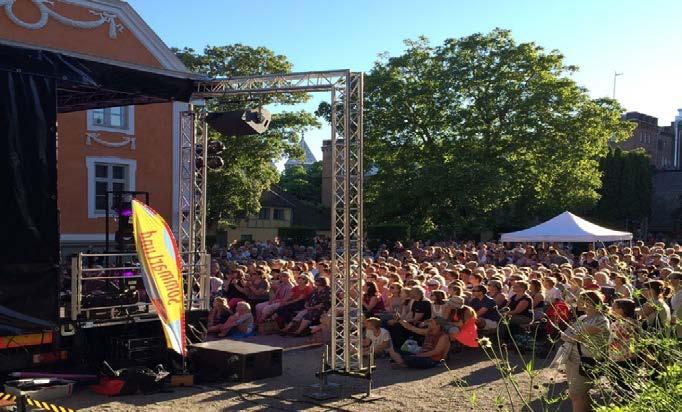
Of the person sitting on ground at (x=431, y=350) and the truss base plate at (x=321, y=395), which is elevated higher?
the person sitting on ground at (x=431, y=350)

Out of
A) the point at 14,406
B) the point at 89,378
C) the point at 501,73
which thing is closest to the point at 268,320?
the point at 89,378

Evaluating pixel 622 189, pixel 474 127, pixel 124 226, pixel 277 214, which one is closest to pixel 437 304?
pixel 124 226

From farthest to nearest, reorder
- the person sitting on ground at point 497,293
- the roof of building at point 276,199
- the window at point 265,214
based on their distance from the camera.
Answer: the window at point 265,214 < the roof of building at point 276,199 < the person sitting on ground at point 497,293

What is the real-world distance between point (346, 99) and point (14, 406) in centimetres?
505

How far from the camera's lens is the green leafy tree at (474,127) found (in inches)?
1294

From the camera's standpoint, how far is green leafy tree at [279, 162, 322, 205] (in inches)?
2800

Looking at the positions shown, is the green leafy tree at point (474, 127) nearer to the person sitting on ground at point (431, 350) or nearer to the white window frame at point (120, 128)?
the white window frame at point (120, 128)

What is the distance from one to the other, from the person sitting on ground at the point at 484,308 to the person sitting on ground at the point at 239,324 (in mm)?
4372

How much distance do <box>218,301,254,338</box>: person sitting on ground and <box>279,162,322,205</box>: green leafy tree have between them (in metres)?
56.8

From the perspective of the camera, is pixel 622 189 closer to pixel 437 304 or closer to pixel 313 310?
pixel 313 310

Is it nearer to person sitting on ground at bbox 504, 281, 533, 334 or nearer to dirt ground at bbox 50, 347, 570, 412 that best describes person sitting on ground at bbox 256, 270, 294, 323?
dirt ground at bbox 50, 347, 570, 412

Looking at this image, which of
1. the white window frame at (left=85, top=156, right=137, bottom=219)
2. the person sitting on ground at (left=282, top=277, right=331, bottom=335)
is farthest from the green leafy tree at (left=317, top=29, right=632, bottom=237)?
the person sitting on ground at (left=282, top=277, right=331, bottom=335)

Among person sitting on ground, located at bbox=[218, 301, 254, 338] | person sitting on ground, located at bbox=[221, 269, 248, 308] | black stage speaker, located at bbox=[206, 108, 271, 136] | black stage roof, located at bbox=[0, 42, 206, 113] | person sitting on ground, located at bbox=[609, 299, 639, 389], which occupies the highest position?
black stage roof, located at bbox=[0, 42, 206, 113]

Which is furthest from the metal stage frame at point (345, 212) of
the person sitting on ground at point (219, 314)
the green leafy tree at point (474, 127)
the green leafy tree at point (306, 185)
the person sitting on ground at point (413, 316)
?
the green leafy tree at point (306, 185)
